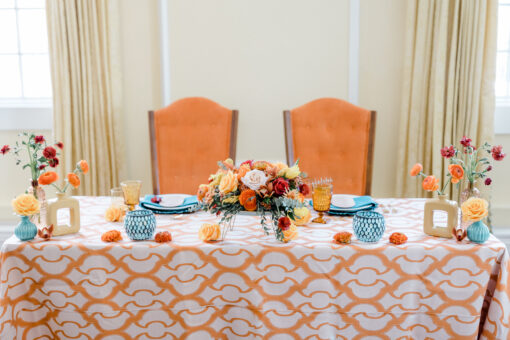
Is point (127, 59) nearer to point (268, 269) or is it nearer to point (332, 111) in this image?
point (332, 111)

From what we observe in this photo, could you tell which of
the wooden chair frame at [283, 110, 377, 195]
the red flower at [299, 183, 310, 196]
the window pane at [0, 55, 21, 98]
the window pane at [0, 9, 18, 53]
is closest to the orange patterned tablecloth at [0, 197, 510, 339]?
the red flower at [299, 183, 310, 196]

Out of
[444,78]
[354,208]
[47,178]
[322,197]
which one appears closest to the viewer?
[47,178]

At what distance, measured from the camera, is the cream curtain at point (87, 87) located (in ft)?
10.2

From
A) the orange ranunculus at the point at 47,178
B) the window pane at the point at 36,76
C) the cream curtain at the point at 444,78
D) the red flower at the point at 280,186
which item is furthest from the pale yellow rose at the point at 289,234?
the window pane at the point at 36,76

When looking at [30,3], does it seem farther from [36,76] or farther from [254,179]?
[254,179]

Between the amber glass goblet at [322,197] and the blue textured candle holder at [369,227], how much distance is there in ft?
0.77

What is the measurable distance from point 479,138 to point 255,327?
230 cm

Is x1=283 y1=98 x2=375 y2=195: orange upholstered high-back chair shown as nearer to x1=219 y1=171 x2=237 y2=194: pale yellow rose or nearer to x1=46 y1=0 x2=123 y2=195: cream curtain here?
x1=219 y1=171 x2=237 y2=194: pale yellow rose

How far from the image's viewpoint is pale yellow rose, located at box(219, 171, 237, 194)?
150 cm

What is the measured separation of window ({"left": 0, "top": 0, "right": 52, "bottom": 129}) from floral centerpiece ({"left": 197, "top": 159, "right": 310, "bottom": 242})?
2397mm

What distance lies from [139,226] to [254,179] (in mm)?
393

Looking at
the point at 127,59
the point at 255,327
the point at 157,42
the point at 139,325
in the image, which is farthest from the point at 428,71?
A: the point at 139,325

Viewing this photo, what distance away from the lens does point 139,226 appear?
1.50 metres

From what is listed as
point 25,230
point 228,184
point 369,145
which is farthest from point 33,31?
point 228,184
